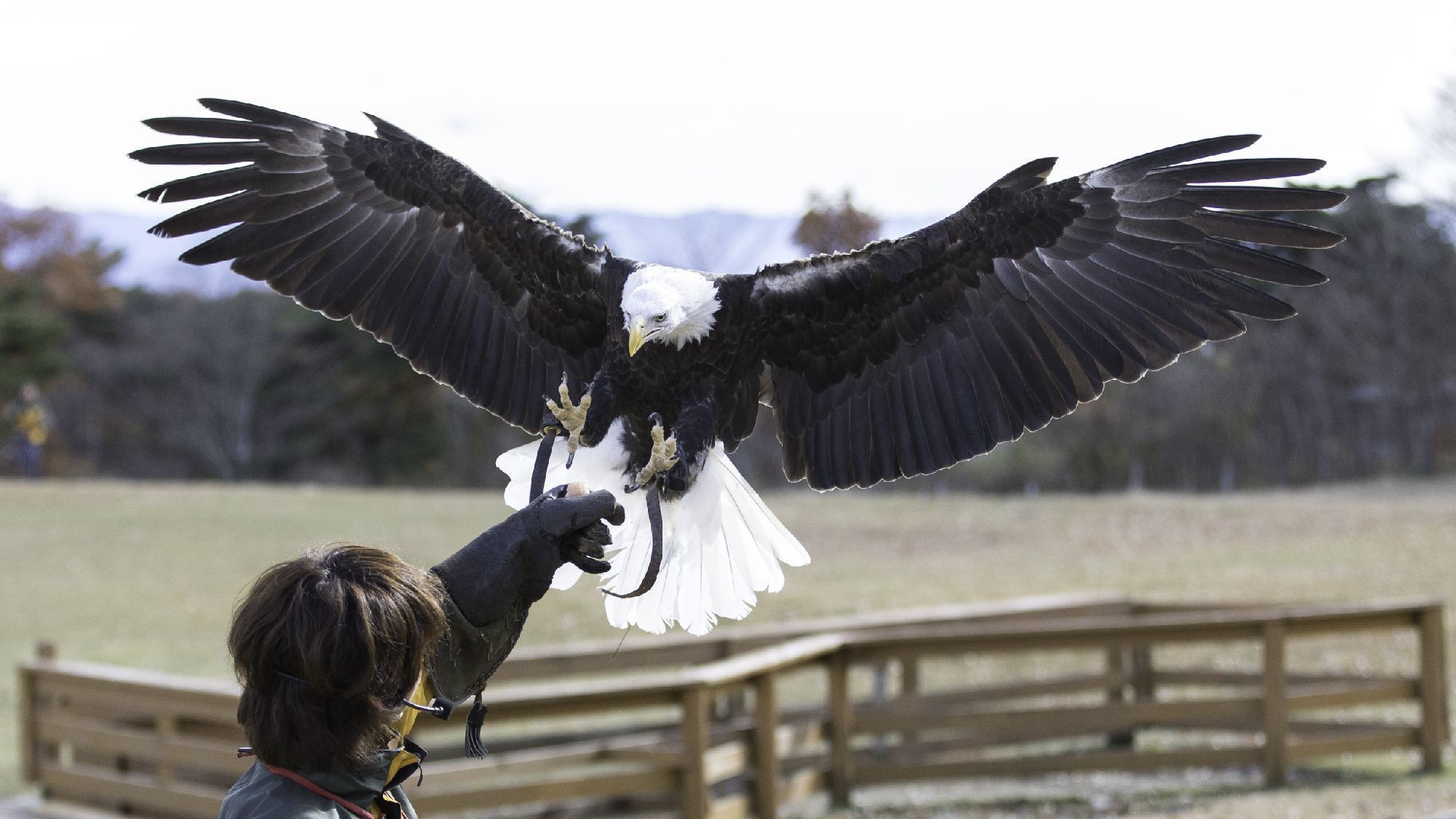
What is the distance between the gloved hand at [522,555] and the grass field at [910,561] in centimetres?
510

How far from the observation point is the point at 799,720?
297 inches

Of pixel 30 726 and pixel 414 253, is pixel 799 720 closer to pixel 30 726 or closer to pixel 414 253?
pixel 30 726

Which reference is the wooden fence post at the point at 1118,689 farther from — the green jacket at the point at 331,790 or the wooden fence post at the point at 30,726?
the green jacket at the point at 331,790

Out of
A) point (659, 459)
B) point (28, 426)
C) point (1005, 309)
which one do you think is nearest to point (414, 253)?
point (659, 459)

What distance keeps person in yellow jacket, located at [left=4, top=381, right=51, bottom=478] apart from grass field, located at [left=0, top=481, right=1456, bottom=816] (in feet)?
5.22

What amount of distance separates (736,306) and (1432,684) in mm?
5612

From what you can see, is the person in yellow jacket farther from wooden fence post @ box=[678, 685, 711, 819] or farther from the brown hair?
the brown hair

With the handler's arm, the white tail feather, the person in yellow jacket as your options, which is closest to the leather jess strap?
the handler's arm

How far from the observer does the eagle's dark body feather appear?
347 centimetres

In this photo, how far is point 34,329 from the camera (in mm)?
28859

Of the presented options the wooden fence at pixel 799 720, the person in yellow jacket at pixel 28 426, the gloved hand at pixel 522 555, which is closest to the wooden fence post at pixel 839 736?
the wooden fence at pixel 799 720

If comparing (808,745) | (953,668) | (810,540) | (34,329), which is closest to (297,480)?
(34,329)

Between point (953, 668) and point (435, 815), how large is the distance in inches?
224

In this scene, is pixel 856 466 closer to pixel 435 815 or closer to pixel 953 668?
pixel 435 815
